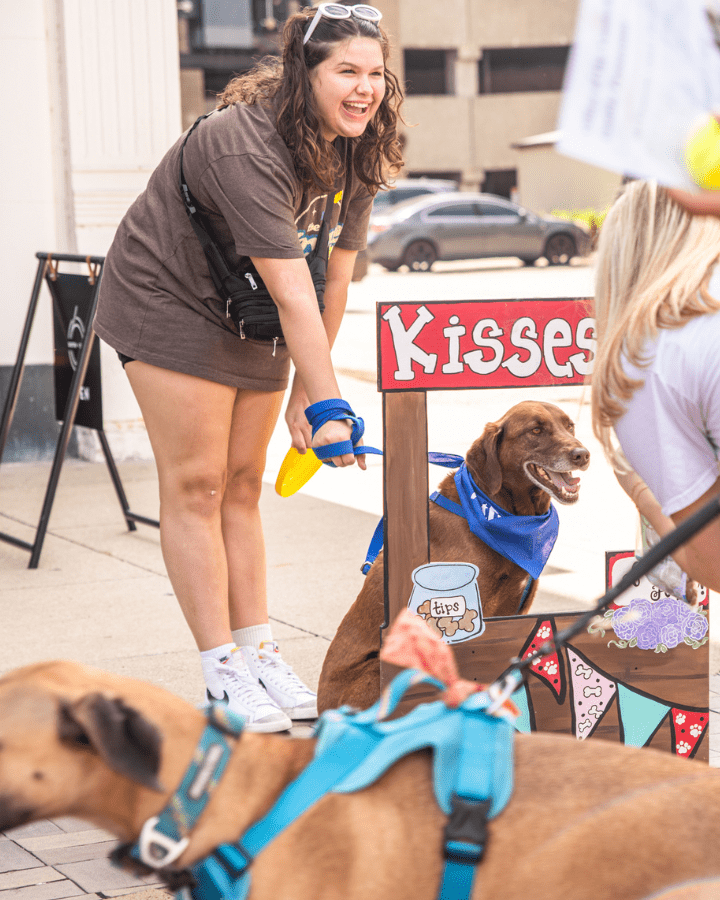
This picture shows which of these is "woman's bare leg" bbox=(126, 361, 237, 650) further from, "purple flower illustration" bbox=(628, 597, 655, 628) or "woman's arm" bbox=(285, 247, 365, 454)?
"purple flower illustration" bbox=(628, 597, 655, 628)

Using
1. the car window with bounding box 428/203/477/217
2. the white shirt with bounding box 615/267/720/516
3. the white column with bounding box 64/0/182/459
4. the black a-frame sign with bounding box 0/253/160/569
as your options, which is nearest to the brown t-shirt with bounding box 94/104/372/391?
the white shirt with bounding box 615/267/720/516

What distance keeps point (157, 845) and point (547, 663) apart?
68.8 inches

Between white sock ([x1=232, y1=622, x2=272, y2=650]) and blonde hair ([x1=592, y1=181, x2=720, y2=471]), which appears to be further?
white sock ([x1=232, y1=622, x2=272, y2=650])

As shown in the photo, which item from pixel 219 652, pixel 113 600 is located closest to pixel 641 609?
pixel 219 652

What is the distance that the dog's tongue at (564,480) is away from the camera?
368 cm

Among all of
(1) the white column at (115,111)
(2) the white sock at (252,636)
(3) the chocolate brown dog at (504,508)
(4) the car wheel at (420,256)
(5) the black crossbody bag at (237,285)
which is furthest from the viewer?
(4) the car wheel at (420,256)

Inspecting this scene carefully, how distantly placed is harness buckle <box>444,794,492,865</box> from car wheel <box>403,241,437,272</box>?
86.7ft

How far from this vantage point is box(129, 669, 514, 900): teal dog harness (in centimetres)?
177

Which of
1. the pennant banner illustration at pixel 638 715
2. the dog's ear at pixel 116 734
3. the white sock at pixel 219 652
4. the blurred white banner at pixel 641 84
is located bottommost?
the pennant banner illustration at pixel 638 715

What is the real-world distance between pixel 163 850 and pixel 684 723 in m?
2.02

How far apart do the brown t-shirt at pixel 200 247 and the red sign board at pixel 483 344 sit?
0.39 m

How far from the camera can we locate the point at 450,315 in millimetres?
3236

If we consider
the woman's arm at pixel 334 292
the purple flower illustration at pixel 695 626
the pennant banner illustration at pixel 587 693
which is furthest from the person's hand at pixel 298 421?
the purple flower illustration at pixel 695 626

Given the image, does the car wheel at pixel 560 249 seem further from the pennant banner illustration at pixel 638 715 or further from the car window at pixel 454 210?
the pennant banner illustration at pixel 638 715
